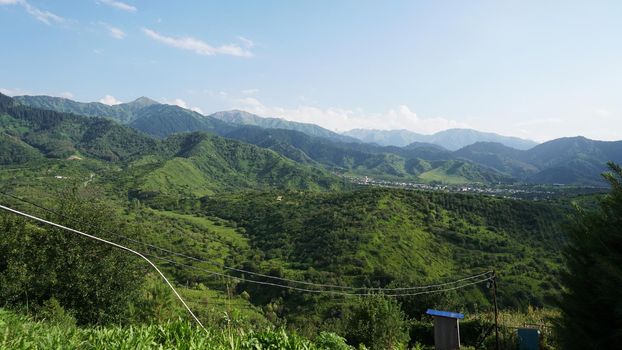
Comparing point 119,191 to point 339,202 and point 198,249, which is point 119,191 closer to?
point 198,249

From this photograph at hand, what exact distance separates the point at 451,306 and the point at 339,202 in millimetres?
104970

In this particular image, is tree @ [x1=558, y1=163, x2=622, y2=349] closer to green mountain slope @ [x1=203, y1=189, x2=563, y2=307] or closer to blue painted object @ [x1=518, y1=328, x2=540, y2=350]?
blue painted object @ [x1=518, y1=328, x2=540, y2=350]

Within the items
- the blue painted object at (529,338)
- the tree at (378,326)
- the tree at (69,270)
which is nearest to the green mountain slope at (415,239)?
the tree at (378,326)

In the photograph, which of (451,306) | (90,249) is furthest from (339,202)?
(90,249)

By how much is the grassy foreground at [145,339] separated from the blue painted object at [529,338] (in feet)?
56.3

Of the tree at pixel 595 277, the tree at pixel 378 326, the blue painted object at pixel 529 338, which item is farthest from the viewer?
the tree at pixel 378 326

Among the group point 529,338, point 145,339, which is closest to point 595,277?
point 145,339

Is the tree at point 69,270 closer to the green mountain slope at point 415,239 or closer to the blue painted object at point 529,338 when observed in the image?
the blue painted object at point 529,338

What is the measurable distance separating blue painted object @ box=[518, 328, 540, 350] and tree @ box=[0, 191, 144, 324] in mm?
27134

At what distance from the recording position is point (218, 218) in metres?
158

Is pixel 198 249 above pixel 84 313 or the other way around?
the other way around

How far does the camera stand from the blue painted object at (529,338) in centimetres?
2208

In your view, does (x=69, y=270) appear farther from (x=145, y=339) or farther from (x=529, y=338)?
(x=529, y=338)

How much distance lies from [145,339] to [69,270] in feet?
83.7
